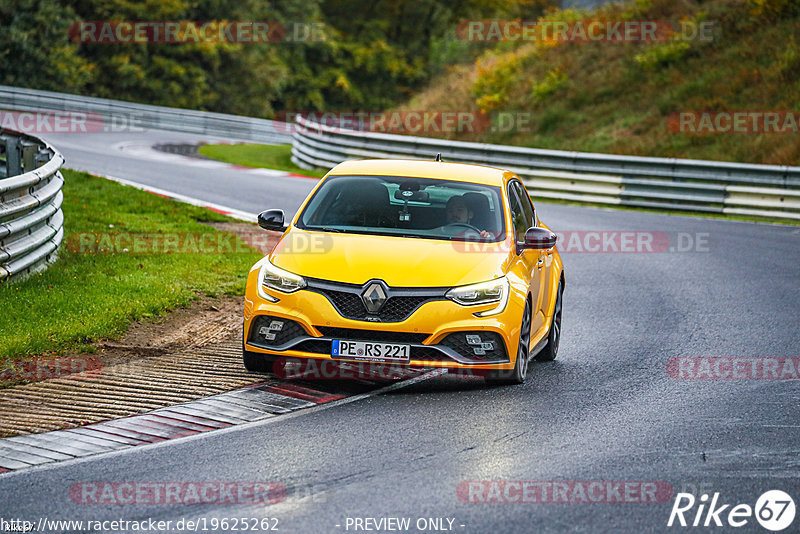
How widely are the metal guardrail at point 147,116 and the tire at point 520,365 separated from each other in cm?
3070

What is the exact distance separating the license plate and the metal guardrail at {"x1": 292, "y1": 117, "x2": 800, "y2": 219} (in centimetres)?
1568

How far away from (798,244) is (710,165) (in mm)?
4945

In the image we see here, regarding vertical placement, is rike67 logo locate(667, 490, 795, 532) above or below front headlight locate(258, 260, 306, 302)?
below

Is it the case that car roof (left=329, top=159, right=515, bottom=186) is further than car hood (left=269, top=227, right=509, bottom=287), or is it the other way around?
car roof (left=329, top=159, right=515, bottom=186)

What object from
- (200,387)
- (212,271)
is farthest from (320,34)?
(200,387)

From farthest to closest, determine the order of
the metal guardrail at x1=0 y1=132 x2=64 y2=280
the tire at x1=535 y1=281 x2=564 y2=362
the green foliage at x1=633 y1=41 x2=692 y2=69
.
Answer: the green foliage at x1=633 y1=41 x2=692 y2=69
the metal guardrail at x1=0 y1=132 x2=64 y2=280
the tire at x1=535 y1=281 x2=564 y2=362

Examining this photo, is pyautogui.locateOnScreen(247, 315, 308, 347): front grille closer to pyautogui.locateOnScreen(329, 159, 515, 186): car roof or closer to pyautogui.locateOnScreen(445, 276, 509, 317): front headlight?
pyautogui.locateOnScreen(445, 276, 509, 317): front headlight

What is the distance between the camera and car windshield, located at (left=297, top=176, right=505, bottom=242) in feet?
29.7

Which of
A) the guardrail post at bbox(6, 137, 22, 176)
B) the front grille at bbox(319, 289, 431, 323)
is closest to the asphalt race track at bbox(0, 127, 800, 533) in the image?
the front grille at bbox(319, 289, 431, 323)

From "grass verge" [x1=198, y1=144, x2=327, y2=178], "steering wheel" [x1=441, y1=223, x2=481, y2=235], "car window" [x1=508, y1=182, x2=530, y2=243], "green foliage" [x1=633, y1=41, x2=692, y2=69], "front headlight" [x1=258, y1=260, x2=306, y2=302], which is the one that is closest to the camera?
"front headlight" [x1=258, y1=260, x2=306, y2=302]

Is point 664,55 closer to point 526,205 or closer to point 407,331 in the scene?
point 526,205

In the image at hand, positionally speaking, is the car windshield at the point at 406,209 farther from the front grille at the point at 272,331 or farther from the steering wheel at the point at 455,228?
the front grille at the point at 272,331

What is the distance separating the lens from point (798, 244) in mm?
18234

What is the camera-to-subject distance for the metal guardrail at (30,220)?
1072 cm
